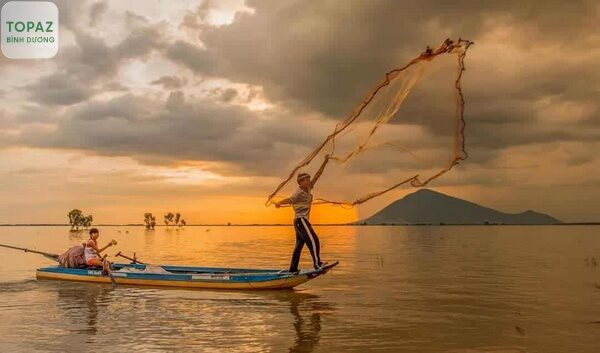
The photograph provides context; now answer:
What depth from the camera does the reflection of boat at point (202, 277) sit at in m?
20.1

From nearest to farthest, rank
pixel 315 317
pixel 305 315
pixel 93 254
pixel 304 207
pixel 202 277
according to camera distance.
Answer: pixel 315 317
pixel 305 315
pixel 304 207
pixel 202 277
pixel 93 254

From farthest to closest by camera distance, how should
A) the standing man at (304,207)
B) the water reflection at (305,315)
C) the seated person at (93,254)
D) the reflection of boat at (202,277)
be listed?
the seated person at (93,254)
the reflection of boat at (202,277)
the standing man at (304,207)
the water reflection at (305,315)

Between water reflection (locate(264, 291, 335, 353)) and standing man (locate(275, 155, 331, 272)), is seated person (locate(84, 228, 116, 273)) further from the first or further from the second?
standing man (locate(275, 155, 331, 272))

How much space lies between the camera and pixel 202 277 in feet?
68.6

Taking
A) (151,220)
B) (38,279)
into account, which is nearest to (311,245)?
(38,279)

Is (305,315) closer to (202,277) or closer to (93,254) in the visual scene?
(202,277)

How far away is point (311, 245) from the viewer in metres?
18.7

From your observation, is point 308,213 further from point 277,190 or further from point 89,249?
point 89,249

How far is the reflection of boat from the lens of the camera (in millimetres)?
20125

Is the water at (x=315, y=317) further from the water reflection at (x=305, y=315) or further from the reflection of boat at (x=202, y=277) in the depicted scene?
the reflection of boat at (x=202, y=277)

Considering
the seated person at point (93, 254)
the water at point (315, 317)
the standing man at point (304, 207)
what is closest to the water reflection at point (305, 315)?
the water at point (315, 317)

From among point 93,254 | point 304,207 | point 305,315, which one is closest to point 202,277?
point 304,207

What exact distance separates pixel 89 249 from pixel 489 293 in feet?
53.0

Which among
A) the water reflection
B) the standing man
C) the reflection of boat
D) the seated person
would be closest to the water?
the water reflection
